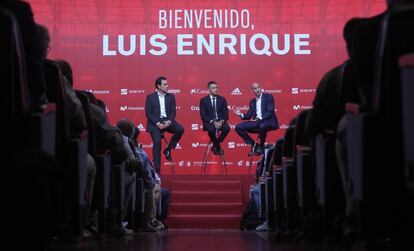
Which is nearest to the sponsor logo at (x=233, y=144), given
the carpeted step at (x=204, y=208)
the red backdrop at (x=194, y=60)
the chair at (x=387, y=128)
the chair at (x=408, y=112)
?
the red backdrop at (x=194, y=60)

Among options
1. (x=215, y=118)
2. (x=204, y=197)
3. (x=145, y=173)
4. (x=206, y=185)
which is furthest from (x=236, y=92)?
(x=145, y=173)

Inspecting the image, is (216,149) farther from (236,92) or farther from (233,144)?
(236,92)

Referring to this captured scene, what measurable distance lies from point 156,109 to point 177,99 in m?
0.62

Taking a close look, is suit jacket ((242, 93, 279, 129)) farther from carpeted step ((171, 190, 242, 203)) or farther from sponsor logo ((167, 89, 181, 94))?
carpeted step ((171, 190, 242, 203))

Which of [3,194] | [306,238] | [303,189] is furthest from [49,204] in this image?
[306,238]

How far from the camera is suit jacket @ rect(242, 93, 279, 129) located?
11700 mm

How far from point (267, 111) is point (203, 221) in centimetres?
246

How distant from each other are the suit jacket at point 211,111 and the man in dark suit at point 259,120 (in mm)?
324

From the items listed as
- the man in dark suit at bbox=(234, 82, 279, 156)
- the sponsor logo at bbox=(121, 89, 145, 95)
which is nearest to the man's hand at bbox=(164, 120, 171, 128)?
the sponsor logo at bbox=(121, 89, 145, 95)

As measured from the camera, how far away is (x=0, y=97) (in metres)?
2.17

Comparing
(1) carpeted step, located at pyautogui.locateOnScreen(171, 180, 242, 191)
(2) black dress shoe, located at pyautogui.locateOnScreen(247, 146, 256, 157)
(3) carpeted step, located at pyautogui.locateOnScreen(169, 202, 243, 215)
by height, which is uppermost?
(2) black dress shoe, located at pyautogui.locateOnScreen(247, 146, 256, 157)

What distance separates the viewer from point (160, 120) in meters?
11.7

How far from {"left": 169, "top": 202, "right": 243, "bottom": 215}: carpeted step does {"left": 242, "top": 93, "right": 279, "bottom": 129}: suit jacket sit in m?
1.78

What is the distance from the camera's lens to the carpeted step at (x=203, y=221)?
33.7 ft
